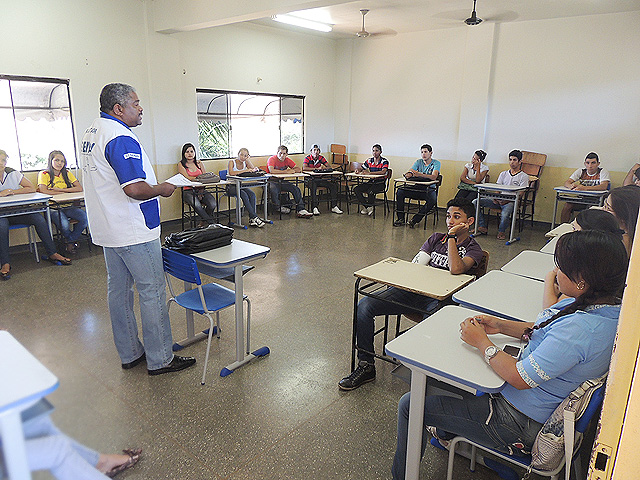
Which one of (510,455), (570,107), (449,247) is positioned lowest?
(510,455)

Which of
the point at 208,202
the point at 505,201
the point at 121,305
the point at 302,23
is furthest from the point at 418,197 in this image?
the point at 121,305

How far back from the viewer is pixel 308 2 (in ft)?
14.1

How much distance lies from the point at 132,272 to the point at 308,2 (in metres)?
3.20

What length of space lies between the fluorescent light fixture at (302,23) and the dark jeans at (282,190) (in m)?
2.54

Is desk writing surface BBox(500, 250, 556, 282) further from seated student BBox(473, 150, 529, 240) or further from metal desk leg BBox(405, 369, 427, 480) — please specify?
seated student BBox(473, 150, 529, 240)

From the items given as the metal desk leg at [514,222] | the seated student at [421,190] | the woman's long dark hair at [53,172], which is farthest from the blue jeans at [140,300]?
the seated student at [421,190]

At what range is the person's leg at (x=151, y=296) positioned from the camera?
246 centimetres

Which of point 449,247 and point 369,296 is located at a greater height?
point 449,247

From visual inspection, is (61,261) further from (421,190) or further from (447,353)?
(421,190)

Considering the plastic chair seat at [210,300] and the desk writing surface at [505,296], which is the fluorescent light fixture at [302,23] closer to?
the plastic chair seat at [210,300]

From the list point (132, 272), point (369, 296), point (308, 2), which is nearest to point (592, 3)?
Answer: point (308, 2)

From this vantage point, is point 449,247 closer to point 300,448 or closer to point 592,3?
point 300,448

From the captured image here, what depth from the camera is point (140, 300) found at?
101 inches

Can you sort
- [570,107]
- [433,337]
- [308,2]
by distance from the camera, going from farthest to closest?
1. [570,107]
2. [308,2]
3. [433,337]
